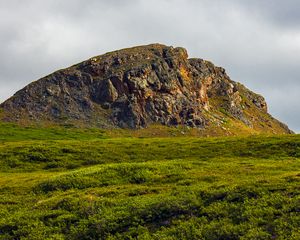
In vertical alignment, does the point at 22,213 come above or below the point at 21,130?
below

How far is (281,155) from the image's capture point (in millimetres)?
58875

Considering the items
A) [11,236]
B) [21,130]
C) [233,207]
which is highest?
[21,130]

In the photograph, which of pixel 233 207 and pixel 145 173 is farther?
pixel 145 173

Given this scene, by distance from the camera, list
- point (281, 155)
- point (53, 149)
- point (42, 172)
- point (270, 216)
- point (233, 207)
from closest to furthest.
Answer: point (270, 216) → point (233, 207) → point (281, 155) → point (42, 172) → point (53, 149)

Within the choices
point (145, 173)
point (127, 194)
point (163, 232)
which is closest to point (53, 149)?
point (145, 173)

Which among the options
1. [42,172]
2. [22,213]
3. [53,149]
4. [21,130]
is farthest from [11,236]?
[21,130]

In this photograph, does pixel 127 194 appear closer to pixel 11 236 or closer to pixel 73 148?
pixel 11 236

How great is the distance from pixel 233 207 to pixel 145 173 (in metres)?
17.1

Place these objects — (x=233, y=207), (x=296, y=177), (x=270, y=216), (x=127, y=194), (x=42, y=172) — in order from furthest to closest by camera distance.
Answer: (x=42, y=172)
(x=127, y=194)
(x=296, y=177)
(x=233, y=207)
(x=270, y=216)

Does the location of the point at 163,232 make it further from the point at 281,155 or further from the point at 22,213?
the point at 281,155

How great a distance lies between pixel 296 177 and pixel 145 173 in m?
16.1

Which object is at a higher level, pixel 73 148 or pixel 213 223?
pixel 73 148

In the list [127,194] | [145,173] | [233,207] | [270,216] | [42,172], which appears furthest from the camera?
[42,172]

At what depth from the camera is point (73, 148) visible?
77125 mm
